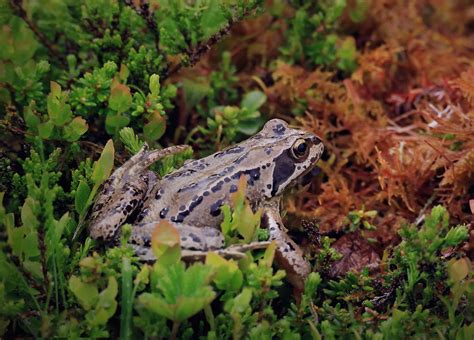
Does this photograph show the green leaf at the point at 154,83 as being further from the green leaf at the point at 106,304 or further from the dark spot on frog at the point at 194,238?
the green leaf at the point at 106,304

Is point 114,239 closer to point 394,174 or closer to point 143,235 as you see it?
point 143,235

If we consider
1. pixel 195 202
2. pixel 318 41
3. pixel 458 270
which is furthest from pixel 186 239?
pixel 318 41

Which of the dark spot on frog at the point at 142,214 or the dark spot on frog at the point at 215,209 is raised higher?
the dark spot on frog at the point at 142,214

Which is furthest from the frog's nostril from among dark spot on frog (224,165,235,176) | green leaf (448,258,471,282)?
green leaf (448,258,471,282)

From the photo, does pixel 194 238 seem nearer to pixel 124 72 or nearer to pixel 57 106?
pixel 57 106

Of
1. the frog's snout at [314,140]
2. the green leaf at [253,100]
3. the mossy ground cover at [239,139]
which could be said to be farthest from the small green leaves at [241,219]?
the green leaf at [253,100]

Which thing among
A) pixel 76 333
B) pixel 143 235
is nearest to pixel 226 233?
pixel 143 235
